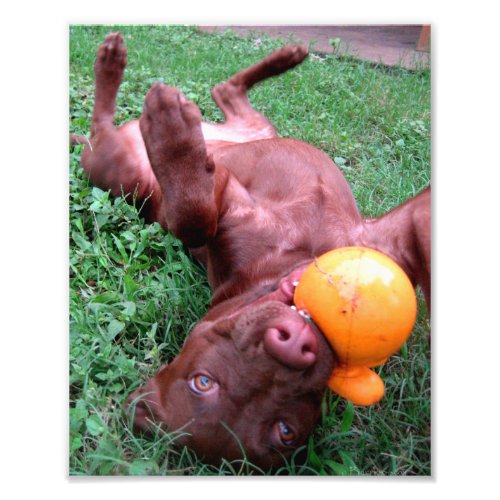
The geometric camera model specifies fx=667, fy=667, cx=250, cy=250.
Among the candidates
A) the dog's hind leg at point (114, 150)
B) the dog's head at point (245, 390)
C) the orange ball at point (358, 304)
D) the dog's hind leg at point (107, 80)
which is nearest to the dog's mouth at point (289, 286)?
the dog's head at point (245, 390)

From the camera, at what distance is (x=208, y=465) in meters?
2.40

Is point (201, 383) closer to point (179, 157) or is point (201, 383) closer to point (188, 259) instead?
point (179, 157)

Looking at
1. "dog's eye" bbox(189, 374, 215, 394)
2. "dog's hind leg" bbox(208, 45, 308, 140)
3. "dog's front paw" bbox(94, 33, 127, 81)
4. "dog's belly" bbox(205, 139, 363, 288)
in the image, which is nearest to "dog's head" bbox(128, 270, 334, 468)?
"dog's eye" bbox(189, 374, 215, 394)

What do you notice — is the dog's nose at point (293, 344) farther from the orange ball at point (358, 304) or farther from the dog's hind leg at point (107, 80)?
the dog's hind leg at point (107, 80)

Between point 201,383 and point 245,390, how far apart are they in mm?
179

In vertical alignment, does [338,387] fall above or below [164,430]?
above

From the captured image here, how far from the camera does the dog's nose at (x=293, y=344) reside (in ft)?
6.69

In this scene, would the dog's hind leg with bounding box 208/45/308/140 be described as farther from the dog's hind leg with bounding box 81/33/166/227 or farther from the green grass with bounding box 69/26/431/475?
the dog's hind leg with bounding box 81/33/166/227

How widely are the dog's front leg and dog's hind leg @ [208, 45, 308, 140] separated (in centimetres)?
151

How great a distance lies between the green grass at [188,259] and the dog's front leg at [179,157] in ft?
1.70

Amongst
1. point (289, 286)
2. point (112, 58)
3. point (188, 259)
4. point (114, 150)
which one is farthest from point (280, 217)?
point (112, 58)
